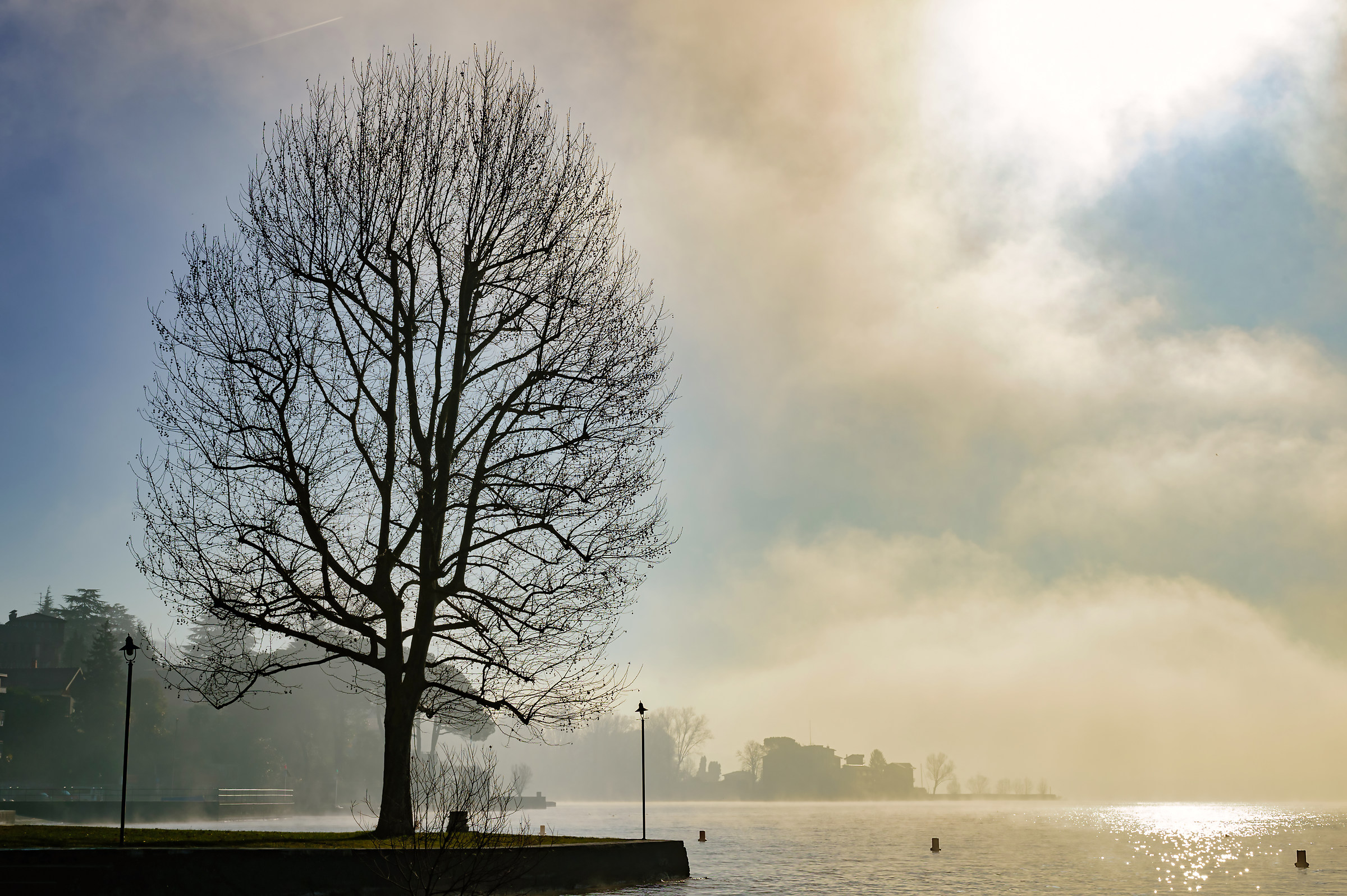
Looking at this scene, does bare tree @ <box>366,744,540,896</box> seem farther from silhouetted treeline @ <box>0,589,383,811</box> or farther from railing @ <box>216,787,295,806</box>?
railing @ <box>216,787,295,806</box>

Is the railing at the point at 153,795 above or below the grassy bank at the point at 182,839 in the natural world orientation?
below

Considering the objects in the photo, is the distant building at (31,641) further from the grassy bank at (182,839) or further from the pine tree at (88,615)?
the grassy bank at (182,839)

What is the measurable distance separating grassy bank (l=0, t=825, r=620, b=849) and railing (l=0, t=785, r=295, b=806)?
40.0 metres

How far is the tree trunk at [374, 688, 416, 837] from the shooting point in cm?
2195

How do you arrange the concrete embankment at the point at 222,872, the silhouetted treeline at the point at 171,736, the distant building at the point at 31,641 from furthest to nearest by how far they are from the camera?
the distant building at the point at 31,641
the silhouetted treeline at the point at 171,736
the concrete embankment at the point at 222,872

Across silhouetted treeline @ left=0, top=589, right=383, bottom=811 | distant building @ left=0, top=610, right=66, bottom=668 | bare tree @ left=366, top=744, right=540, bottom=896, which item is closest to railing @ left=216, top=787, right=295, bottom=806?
silhouetted treeline @ left=0, top=589, right=383, bottom=811

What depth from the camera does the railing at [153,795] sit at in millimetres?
63716

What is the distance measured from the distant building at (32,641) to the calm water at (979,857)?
44767 millimetres

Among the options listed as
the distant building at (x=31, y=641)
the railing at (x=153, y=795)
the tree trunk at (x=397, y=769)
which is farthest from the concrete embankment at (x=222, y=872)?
the distant building at (x=31, y=641)

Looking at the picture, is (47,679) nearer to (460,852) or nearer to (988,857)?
(988,857)

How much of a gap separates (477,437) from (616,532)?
4.23 metres

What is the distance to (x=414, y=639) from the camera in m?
24.0

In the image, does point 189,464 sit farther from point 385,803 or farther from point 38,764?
point 38,764

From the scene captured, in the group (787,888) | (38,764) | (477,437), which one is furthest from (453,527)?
(38,764)
